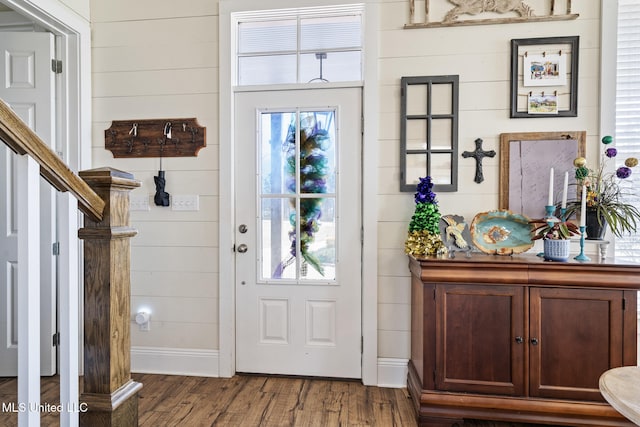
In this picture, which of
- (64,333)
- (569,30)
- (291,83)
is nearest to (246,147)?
(291,83)

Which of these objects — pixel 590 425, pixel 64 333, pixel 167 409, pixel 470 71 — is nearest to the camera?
Answer: pixel 64 333

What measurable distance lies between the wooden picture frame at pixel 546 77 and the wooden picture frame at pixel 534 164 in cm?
15

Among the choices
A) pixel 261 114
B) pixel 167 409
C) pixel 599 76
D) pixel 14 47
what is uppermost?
pixel 14 47

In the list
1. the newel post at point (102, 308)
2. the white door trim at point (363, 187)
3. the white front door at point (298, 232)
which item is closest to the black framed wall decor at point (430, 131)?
the white door trim at point (363, 187)

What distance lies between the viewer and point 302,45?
2447 millimetres

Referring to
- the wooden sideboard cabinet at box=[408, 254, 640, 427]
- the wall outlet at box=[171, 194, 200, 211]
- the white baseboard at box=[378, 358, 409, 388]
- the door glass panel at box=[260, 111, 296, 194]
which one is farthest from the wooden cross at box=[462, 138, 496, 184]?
the wall outlet at box=[171, 194, 200, 211]

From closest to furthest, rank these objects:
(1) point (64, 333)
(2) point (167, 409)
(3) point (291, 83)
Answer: (1) point (64, 333) → (2) point (167, 409) → (3) point (291, 83)

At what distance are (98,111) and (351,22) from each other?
6.17ft

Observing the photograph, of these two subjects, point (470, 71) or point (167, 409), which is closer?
point (167, 409)

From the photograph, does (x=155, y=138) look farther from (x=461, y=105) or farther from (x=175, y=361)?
(x=461, y=105)

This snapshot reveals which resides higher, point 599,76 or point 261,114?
point 599,76

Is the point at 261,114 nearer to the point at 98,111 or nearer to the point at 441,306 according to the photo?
the point at 98,111

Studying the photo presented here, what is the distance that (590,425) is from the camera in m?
1.81

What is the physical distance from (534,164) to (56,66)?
3176 millimetres
